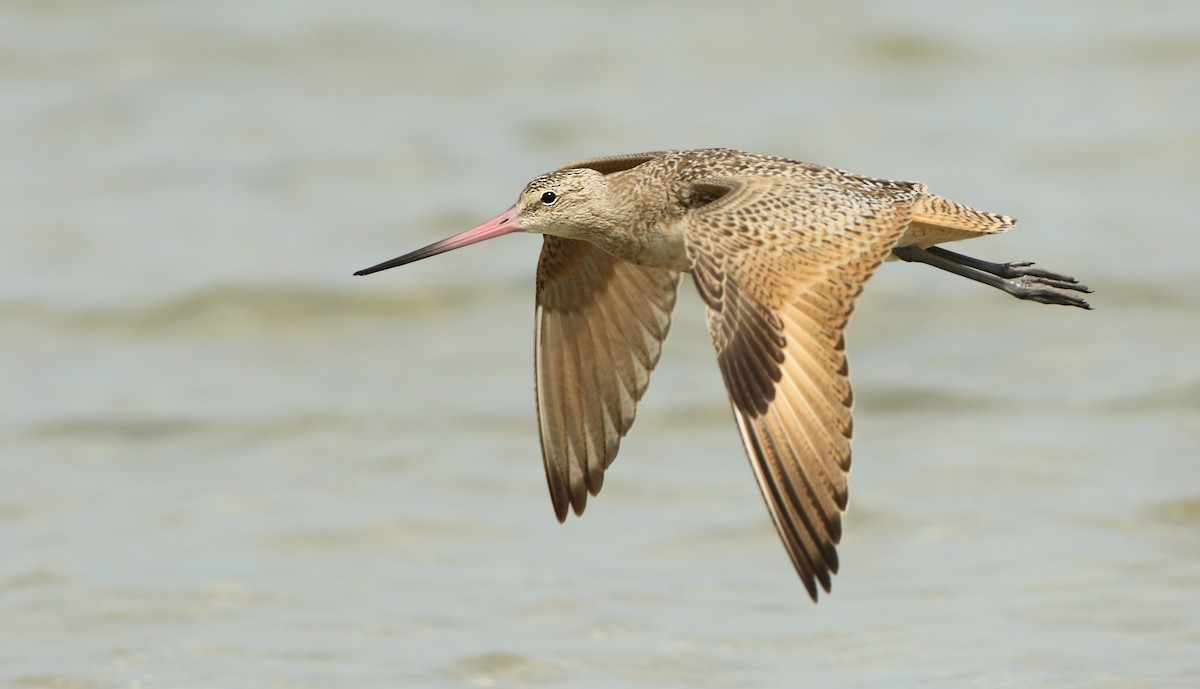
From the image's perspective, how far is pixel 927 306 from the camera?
1215 cm

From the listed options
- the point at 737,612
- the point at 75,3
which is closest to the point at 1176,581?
the point at 737,612

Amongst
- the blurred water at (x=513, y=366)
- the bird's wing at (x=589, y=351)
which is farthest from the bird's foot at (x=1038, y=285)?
the blurred water at (x=513, y=366)

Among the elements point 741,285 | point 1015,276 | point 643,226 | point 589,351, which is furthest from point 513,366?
point 741,285

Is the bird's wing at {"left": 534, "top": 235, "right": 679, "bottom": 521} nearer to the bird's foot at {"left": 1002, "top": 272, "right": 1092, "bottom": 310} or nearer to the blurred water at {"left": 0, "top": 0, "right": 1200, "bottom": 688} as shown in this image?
the blurred water at {"left": 0, "top": 0, "right": 1200, "bottom": 688}

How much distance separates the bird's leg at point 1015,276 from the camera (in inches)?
283

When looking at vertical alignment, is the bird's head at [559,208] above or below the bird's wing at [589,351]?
above

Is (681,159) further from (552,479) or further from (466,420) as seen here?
(466,420)

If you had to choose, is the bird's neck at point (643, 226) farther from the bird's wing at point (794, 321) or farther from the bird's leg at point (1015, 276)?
the bird's leg at point (1015, 276)

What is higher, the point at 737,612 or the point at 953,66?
the point at 953,66

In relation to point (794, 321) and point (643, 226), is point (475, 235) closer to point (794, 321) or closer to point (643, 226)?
point (643, 226)

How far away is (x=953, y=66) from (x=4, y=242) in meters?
7.09

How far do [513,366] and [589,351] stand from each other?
4.21 meters

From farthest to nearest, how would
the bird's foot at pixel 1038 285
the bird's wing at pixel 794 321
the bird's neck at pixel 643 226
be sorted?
the bird's foot at pixel 1038 285 < the bird's neck at pixel 643 226 < the bird's wing at pixel 794 321

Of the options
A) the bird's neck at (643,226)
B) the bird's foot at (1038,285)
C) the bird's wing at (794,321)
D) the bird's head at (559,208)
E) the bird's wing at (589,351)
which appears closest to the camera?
the bird's wing at (794,321)
